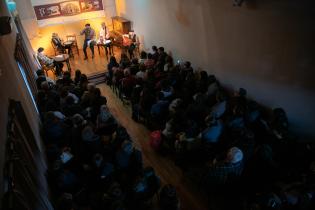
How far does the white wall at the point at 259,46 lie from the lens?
492cm

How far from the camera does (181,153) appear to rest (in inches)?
198

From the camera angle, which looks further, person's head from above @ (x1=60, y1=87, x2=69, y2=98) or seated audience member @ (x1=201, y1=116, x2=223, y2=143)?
person's head from above @ (x1=60, y1=87, x2=69, y2=98)

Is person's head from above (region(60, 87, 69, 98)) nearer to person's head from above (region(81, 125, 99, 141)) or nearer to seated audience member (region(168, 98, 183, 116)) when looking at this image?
person's head from above (region(81, 125, 99, 141))

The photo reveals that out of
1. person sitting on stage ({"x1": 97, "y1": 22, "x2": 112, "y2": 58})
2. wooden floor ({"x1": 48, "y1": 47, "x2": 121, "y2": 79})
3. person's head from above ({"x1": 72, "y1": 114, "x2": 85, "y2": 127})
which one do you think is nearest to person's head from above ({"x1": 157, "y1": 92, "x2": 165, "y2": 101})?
person's head from above ({"x1": 72, "y1": 114, "x2": 85, "y2": 127})

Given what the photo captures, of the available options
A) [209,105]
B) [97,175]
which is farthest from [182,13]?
[97,175]

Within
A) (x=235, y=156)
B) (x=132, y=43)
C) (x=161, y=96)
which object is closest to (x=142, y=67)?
(x=161, y=96)

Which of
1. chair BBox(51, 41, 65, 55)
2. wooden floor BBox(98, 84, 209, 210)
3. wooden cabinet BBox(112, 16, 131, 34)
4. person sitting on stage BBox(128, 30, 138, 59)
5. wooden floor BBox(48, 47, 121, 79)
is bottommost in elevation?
A: wooden floor BBox(98, 84, 209, 210)

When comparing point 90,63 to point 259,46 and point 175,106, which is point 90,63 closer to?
point 175,106

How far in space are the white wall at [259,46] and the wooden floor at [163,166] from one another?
245 centimetres

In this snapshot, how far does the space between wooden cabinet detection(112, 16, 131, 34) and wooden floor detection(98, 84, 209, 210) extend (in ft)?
16.6

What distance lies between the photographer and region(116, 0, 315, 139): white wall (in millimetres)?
4918

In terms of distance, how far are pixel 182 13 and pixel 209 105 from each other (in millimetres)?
3304

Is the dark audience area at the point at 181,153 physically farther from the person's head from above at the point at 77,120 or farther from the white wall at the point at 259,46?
the white wall at the point at 259,46

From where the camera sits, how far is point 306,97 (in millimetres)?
5113
